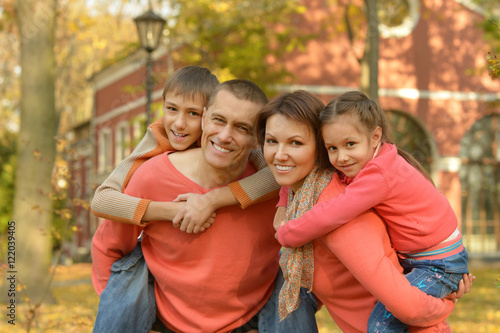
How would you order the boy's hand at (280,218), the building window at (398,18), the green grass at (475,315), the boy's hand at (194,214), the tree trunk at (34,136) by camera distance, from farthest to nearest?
the building window at (398,18)
the tree trunk at (34,136)
the green grass at (475,315)
the boy's hand at (194,214)
the boy's hand at (280,218)

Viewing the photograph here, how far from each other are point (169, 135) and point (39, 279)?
7850 mm

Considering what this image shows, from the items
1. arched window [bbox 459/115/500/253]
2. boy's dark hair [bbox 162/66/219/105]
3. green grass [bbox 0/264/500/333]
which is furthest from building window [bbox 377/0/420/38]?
boy's dark hair [bbox 162/66/219/105]

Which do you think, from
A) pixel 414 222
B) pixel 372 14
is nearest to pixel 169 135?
pixel 414 222

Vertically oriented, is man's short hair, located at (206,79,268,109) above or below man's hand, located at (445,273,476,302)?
above

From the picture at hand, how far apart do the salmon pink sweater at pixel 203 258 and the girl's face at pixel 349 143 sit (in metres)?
0.81

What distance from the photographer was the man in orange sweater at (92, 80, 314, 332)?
334cm

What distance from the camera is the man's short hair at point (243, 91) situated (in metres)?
3.25

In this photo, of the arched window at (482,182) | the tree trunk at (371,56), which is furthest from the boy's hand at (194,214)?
the arched window at (482,182)

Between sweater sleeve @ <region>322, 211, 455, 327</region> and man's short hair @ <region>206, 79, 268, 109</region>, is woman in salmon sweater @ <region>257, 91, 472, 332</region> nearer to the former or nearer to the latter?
sweater sleeve @ <region>322, 211, 455, 327</region>

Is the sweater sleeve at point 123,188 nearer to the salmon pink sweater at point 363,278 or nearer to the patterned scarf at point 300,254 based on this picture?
the patterned scarf at point 300,254

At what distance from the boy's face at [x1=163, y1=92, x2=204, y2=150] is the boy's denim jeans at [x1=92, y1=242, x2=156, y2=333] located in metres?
0.75

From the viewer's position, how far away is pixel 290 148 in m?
2.97

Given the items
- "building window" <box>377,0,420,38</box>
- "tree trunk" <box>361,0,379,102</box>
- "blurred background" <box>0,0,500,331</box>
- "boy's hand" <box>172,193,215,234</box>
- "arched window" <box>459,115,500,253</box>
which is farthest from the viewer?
"arched window" <box>459,115,500,253</box>

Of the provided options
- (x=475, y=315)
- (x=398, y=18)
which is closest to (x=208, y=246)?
(x=475, y=315)
